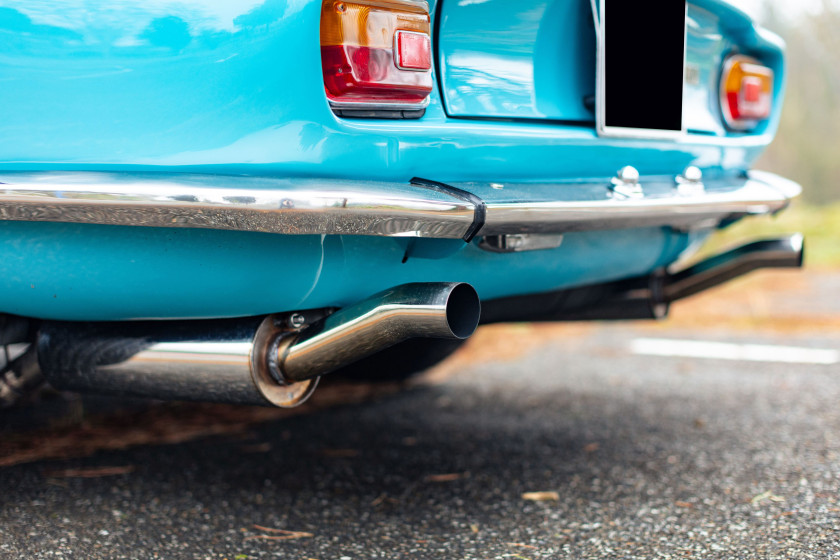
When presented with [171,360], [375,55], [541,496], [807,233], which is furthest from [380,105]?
[807,233]

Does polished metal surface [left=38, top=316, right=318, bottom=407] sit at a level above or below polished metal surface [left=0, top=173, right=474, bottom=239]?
below

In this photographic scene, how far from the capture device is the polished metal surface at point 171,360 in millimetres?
1508

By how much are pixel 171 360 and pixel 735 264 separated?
5.07 ft

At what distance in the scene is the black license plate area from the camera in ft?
5.82

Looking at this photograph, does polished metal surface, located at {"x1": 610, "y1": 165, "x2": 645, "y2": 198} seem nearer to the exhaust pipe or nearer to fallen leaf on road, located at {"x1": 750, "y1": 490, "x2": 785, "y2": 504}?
the exhaust pipe

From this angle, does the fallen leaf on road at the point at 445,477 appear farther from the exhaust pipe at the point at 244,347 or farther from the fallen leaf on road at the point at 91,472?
the fallen leaf on road at the point at 91,472

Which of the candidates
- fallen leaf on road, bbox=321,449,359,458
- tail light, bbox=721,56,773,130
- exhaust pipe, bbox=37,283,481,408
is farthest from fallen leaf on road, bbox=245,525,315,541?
tail light, bbox=721,56,773,130

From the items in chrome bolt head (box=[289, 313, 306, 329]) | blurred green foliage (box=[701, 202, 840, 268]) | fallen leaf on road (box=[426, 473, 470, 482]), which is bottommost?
blurred green foliage (box=[701, 202, 840, 268])

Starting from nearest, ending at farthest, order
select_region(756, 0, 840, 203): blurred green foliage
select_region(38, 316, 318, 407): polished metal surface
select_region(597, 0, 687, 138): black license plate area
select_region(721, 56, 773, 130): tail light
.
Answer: select_region(38, 316, 318, 407): polished metal surface < select_region(597, 0, 687, 138): black license plate area < select_region(721, 56, 773, 130): tail light < select_region(756, 0, 840, 203): blurred green foliage

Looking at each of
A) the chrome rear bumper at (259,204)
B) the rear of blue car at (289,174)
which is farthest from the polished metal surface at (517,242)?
the chrome rear bumper at (259,204)

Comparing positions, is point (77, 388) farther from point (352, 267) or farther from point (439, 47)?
point (439, 47)

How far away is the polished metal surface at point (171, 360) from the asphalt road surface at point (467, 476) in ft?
1.12

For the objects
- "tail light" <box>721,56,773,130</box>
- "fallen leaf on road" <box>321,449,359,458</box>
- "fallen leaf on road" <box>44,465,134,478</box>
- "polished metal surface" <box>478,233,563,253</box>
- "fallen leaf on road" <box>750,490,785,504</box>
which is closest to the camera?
"polished metal surface" <box>478,233,563,253</box>

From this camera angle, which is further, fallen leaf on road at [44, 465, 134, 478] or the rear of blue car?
fallen leaf on road at [44, 465, 134, 478]
